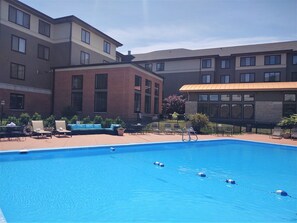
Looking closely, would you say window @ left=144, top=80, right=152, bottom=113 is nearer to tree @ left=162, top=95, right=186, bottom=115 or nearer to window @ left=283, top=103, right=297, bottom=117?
tree @ left=162, top=95, right=186, bottom=115

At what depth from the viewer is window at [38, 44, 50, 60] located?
98.4 ft

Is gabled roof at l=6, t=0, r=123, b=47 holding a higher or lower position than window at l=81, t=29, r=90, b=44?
higher

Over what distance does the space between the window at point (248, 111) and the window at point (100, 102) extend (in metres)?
16.8

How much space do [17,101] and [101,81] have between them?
30.2ft

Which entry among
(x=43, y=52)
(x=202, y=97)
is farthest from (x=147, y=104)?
(x=43, y=52)

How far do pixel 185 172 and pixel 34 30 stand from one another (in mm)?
26306

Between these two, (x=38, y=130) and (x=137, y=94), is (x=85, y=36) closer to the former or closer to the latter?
(x=137, y=94)

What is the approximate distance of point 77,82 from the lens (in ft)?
94.4

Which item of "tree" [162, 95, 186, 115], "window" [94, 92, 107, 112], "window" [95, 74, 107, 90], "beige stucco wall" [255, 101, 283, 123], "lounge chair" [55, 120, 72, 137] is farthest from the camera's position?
"tree" [162, 95, 186, 115]

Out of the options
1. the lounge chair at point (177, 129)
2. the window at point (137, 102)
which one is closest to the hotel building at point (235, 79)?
the window at point (137, 102)

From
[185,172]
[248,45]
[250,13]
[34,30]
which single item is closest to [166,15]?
[250,13]

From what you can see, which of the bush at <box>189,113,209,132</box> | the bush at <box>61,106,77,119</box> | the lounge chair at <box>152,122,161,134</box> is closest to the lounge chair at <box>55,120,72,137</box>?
the lounge chair at <box>152,122,161,134</box>

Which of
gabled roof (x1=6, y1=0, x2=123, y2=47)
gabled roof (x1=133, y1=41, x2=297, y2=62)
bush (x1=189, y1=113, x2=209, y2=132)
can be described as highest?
gabled roof (x1=133, y1=41, x2=297, y2=62)

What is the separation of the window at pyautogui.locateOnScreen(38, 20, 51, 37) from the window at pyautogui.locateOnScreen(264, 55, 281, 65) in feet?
102
